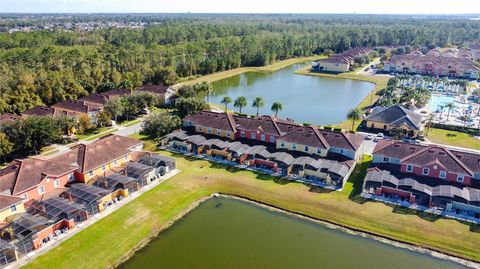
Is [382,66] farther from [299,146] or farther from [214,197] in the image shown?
[214,197]

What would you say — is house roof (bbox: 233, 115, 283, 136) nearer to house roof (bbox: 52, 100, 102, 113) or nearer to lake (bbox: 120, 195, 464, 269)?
lake (bbox: 120, 195, 464, 269)

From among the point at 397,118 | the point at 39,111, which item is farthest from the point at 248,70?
the point at 39,111

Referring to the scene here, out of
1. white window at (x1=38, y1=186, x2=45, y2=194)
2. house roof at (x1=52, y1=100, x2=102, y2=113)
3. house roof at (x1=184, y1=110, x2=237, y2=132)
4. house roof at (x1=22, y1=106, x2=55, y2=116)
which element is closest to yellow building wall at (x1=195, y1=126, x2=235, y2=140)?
house roof at (x1=184, y1=110, x2=237, y2=132)

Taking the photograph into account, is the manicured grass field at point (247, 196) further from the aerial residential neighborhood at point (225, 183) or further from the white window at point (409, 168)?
the white window at point (409, 168)

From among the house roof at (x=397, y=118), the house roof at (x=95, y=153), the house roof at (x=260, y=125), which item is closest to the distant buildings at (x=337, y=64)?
the house roof at (x=397, y=118)

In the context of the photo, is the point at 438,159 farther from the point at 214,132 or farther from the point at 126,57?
the point at 126,57

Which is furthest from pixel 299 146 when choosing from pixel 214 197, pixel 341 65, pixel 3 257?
pixel 341 65
